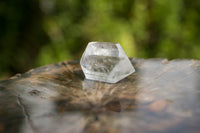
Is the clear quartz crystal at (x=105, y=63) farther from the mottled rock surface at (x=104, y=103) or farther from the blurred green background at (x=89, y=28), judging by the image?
the blurred green background at (x=89, y=28)


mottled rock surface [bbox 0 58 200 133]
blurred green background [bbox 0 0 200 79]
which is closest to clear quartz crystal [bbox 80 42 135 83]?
mottled rock surface [bbox 0 58 200 133]

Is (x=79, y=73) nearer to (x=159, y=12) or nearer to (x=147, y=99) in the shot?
(x=147, y=99)

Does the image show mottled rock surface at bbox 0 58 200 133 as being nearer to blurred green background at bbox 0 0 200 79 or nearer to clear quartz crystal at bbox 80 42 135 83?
clear quartz crystal at bbox 80 42 135 83

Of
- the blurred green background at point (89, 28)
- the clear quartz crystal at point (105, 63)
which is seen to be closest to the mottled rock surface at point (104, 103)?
the clear quartz crystal at point (105, 63)

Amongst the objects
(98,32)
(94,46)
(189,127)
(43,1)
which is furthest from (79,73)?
(43,1)

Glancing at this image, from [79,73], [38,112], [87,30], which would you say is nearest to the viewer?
[38,112]

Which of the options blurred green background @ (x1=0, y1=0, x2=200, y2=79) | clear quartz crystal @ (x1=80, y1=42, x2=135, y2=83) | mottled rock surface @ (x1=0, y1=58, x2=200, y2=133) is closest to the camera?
mottled rock surface @ (x1=0, y1=58, x2=200, y2=133)
